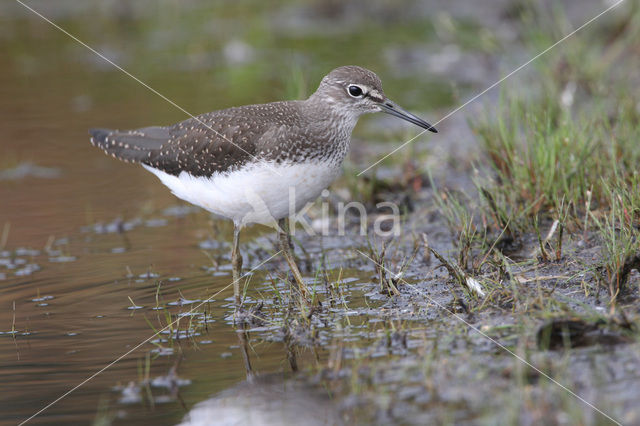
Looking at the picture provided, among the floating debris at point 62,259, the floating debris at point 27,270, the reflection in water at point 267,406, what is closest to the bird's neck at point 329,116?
the reflection in water at point 267,406

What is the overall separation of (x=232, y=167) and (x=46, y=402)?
2.27 meters

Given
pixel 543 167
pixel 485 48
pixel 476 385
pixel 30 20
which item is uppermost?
pixel 30 20

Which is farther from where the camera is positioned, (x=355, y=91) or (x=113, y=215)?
(x=113, y=215)

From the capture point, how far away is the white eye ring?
252 inches

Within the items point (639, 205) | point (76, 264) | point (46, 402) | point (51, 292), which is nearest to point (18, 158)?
point (76, 264)

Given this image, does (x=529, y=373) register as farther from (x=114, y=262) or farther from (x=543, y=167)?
(x=114, y=262)

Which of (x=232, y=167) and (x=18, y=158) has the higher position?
(x=18, y=158)

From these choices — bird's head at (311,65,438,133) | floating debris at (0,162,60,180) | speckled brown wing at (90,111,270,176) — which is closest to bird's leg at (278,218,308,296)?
speckled brown wing at (90,111,270,176)

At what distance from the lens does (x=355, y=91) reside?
6422 millimetres

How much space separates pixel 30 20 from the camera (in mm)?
17891

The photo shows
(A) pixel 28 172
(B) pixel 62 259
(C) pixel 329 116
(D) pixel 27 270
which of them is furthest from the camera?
(A) pixel 28 172

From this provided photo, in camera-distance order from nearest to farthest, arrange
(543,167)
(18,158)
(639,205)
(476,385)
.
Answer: (476,385), (639,205), (543,167), (18,158)

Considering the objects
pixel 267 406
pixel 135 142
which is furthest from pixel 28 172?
pixel 267 406

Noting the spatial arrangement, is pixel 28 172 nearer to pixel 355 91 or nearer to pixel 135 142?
pixel 135 142
